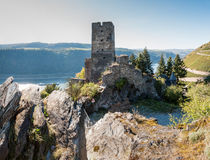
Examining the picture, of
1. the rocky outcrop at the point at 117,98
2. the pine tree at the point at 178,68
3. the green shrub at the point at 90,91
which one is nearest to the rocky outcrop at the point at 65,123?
the green shrub at the point at 90,91

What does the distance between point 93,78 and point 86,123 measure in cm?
1843

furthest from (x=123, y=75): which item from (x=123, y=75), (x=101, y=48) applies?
(x=101, y=48)

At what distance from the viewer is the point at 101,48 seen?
85.3 ft

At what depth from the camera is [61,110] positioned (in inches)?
261

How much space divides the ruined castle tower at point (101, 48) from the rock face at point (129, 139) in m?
19.9

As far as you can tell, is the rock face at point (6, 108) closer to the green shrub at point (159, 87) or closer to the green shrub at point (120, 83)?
the green shrub at point (120, 83)

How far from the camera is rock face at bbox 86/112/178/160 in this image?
347cm

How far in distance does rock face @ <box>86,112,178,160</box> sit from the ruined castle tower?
785 inches

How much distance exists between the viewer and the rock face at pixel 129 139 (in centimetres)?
347

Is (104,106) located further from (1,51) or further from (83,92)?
(1,51)

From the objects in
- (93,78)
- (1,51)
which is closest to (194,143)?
(93,78)

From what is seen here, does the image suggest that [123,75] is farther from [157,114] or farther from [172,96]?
[172,96]

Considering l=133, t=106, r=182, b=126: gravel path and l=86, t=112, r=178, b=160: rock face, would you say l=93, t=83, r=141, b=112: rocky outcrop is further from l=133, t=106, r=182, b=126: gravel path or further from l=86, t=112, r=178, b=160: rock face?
l=86, t=112, r=178, b=160: rock face

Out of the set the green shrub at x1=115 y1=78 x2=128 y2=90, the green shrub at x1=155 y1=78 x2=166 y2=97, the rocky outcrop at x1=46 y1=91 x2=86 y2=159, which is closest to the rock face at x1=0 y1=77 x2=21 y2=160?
the rocky outcrop at x1=46 y1=91 x2=86 y2=159
